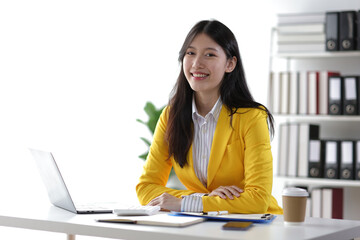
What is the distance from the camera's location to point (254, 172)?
1957mm

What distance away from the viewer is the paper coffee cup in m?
1.55

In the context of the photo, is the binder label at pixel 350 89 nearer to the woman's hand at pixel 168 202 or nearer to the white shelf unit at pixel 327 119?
the white shelf unit at pixel 327 119

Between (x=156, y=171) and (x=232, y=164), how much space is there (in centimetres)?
30

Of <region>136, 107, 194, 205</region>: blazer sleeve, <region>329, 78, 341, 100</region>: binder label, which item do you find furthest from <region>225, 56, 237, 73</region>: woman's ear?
<region>329, 78, 341, 100</region>: binder label

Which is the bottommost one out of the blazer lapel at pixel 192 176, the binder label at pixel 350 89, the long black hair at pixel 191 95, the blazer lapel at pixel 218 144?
the blazer lapel at pixel 192 176

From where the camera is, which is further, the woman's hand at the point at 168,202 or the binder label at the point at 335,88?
the binder label at the point at 335,88

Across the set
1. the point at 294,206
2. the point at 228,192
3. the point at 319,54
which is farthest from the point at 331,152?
the point at 294,206

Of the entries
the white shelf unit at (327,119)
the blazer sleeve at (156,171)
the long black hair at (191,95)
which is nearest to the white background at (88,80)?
the white shelf unit at (327,119)

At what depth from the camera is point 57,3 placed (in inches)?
175

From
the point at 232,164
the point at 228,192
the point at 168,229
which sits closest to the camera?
the point at 168,229

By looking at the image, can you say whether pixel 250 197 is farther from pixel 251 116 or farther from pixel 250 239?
pixel 250 239

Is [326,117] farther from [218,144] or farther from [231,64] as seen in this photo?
[218,144]

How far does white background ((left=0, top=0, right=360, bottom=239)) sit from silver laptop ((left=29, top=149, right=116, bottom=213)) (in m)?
2.48

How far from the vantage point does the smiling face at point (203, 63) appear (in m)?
2.12
